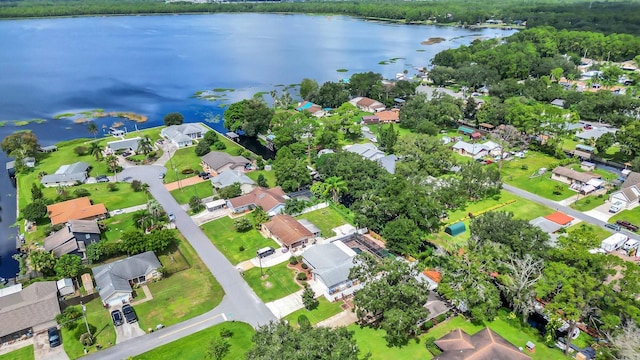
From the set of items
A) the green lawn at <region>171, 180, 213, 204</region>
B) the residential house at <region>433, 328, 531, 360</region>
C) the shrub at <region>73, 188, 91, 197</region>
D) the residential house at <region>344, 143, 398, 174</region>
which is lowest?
the green lawn at <region>171, 180, 213, 204</region>

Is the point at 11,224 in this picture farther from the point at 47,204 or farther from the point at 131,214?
the point at 131,214

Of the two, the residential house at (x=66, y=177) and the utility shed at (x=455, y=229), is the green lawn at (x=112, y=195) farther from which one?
the utility shed at (x=455, y=229)

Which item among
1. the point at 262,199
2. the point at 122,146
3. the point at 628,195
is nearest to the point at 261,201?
the point at 262,199

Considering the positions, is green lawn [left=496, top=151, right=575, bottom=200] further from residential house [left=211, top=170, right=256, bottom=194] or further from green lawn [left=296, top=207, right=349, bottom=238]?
residential house [left=211, top=170, right=256, bottom=194]

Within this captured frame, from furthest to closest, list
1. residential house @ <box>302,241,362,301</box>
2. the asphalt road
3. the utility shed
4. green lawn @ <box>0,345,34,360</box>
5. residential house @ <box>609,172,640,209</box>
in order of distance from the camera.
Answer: residential house @ <box>609,172,640,209</box> < the asphalt road < the utility shed < residential house @ <box>302,241,362,301</box> < green lawn @ <box>0,345,34,360</box>

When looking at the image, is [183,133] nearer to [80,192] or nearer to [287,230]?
[80,192]

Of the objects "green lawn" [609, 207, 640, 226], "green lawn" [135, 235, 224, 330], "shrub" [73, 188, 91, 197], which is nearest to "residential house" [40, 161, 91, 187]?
"shrub" [73, 188, 91, 197]
